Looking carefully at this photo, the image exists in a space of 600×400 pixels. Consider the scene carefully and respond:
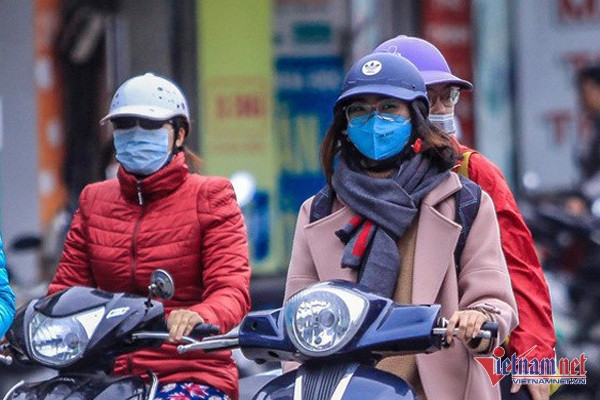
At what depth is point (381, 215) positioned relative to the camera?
16.1 ft

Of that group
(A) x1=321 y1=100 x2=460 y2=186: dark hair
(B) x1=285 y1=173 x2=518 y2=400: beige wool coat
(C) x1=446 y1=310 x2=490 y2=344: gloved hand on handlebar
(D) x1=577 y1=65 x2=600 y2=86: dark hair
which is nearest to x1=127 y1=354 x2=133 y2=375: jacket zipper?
(B) x1=285 y1=173 x2=518 y2=400: beige wool coat

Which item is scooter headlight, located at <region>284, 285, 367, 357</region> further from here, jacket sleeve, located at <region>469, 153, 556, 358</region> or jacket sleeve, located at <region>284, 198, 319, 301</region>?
jacket sleeve, located at <region>469, 153, 556, 358</region>

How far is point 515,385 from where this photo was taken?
5.43m

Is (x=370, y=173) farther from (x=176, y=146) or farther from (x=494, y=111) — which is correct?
(x=494, y=111)

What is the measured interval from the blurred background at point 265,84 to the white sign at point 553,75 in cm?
1

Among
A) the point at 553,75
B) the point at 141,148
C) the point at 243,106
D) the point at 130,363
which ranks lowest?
the point at 243,106

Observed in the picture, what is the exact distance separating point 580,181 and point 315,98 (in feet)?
6.69

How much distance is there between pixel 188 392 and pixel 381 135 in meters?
1.00

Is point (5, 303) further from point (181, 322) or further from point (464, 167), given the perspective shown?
point (464, 167)

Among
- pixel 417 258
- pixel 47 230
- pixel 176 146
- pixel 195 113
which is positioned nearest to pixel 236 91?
pixel 195 113

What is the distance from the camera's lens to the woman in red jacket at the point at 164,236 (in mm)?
5430

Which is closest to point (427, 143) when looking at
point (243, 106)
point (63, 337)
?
point (63, 337)

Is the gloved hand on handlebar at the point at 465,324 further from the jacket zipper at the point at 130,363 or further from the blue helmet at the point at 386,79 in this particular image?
the jacket zipper at the point at 130,363

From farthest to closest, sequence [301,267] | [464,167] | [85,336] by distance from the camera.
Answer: [464,167] → [301,267] → [85,336]
